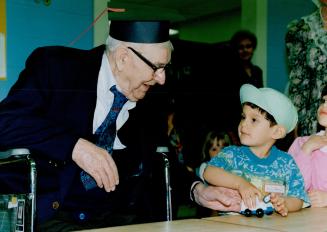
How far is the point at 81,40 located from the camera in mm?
2074

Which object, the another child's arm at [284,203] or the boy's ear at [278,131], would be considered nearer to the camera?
the another child's arm at [284,203]

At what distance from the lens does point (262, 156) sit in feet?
6.49

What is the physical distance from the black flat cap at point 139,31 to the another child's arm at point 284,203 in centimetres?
81

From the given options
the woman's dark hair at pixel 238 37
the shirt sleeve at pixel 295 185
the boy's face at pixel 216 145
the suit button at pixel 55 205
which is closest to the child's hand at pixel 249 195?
the shirt sleeve at pixel 295 185

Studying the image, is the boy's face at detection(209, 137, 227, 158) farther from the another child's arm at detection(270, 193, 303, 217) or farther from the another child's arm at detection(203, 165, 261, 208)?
the another child's arm at detection(270, 193, 303, 217)

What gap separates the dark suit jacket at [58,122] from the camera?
171cm

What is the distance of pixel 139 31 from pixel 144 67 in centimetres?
15

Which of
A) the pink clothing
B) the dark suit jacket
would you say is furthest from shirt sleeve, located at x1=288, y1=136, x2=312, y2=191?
the dark suit jacket

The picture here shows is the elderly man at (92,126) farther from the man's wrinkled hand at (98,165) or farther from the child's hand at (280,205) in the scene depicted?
the child's hand at (280,205)

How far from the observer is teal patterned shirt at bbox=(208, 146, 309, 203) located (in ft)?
6.04

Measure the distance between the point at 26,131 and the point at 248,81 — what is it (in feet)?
5.64

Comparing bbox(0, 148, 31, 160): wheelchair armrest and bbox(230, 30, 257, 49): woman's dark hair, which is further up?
bbox(230, 30, 257, 49): woman's dark hair

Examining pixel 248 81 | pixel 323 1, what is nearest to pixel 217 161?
pixel 248 81

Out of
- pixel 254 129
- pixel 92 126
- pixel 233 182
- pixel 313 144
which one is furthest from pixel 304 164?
pixel 92 126
